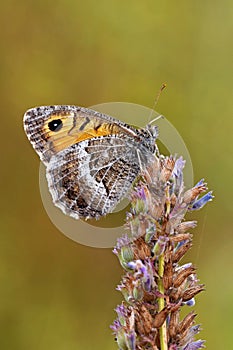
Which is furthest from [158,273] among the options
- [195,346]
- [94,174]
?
[94,174]

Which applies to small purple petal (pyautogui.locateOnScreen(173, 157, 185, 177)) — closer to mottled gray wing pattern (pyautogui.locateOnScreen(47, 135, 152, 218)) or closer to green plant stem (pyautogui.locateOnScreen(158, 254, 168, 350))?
green plant stem (pyautogui.locateOnScreen(158, 254, 168, 350))

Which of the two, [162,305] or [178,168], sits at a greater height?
[178,168]

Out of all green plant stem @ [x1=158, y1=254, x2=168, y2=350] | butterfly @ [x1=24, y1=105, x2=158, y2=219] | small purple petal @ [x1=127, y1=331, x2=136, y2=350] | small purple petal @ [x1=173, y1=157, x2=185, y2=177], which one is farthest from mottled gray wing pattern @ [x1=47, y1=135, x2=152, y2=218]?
small purple petal @ [x1=127, y1=331, x2=136, y2=350]

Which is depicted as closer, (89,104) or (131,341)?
(131,341)

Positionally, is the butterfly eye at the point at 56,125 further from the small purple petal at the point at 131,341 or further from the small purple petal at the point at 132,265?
the small purple petal at the point at 131,341

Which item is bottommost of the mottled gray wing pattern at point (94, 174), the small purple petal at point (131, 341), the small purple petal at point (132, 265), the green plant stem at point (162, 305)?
the small purple petal at point (131, 341)

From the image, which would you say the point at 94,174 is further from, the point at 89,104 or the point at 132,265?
the point at 89,104

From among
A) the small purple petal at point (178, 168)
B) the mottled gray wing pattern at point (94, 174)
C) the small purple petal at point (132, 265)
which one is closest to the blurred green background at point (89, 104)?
the mottled gray wing pattern at point (94, 174)
